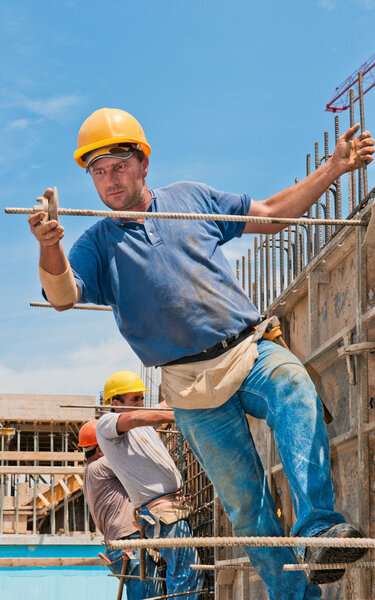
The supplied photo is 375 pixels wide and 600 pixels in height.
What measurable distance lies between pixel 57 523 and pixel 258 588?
1379cm

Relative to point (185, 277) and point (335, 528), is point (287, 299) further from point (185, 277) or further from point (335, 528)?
point (335, 528)

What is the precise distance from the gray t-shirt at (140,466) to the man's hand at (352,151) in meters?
3.86

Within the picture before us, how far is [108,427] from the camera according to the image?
696 centimetres

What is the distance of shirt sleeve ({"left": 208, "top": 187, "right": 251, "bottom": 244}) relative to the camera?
14.2ft

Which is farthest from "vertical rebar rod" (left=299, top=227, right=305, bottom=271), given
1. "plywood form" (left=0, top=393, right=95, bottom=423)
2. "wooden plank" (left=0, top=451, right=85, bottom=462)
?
"plywood form" (left=0, top=393, right=95, bottom=423)

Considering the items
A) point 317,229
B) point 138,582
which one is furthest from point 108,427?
point 317,229

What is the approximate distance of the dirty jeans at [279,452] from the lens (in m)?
3.38

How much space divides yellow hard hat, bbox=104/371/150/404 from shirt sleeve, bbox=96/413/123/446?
101 cm

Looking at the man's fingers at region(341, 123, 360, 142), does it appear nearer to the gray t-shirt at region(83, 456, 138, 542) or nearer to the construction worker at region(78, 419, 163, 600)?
the construction worker at region(78, 419, 163, 600)

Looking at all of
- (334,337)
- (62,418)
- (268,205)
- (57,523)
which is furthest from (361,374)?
(62,418)

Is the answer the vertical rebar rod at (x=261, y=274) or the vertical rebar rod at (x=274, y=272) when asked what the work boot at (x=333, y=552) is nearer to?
the vertical rebar rod at (x=274, y=272)

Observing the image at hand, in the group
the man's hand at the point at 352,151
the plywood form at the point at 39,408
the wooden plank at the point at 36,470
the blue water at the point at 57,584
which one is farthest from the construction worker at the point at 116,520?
the plywood form at the point at 39,408

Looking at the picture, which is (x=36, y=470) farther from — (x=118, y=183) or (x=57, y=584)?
(x=118, y=183)

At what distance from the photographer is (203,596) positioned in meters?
7.80
